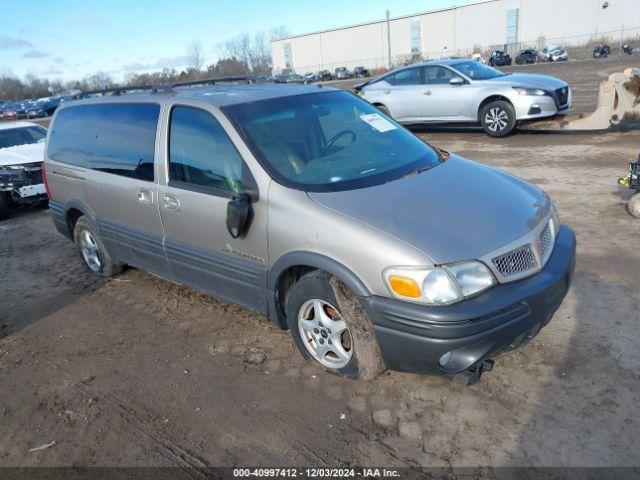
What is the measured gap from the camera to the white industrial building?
196ft

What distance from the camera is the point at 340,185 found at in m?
3.24

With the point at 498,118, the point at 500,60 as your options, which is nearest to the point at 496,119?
the point at 498,118

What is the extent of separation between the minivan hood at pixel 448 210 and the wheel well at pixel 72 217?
3.13 m

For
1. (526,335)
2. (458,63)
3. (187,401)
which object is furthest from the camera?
(458,63)

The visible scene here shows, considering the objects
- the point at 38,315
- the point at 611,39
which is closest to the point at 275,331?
the point at 38,315

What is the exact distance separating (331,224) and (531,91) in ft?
28.4

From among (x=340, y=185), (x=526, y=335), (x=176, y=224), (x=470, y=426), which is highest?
(x=340, y=185)

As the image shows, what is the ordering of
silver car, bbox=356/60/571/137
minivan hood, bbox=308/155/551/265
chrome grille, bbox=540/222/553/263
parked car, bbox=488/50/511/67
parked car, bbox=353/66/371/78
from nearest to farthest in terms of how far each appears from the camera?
minivan hood, bbox=308/155/551/265 < chrome grille, bbox=540/222/553/263 < silver car, bbox=356/60/571/137 < parked car, bbox=488/50/511/67 < parked car, bbox=353/66/371/78

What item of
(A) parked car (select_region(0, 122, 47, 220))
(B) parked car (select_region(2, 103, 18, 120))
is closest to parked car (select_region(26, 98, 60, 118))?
(B) parked car (select_region(2, 103, 18, 120))

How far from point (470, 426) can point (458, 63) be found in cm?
1005

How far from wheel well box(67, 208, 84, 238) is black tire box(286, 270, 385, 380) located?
9.94 feet

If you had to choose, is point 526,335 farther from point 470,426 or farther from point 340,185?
point 340,185

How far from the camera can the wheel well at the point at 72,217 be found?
5159mm

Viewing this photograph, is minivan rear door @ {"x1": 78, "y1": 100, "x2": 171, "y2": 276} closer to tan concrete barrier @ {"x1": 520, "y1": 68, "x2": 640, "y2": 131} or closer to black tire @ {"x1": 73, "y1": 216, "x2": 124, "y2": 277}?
black tire @ {"x1": 73, "y1": 216, "x2": 124, "y2": 277}
